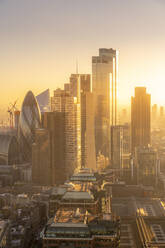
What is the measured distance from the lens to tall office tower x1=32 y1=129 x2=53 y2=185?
3039cm

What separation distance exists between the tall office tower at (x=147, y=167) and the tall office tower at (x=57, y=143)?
668 centimetres

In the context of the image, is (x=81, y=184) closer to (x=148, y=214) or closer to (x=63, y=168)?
(x=148, y=214)

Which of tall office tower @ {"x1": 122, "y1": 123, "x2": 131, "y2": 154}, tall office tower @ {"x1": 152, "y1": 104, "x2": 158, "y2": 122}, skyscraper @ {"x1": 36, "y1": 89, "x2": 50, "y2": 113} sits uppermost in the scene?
skyscraper @ {"x1": 36, "y1": 89, "x2": 50, "y2": 113}

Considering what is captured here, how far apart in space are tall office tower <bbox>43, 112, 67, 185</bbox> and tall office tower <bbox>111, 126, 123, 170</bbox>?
7036 mm

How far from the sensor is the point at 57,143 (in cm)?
3130

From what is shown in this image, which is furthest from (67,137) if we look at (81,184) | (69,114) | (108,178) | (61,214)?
(61,214)

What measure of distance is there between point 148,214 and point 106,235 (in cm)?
901

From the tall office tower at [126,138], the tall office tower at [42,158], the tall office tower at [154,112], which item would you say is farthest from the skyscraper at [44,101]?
the tall office tower at [154,112]

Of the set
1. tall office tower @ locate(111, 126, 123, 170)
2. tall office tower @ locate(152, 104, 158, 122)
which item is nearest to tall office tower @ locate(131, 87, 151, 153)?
tall office tower @ locate(111, 126, 123, 170)

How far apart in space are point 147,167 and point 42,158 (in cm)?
937

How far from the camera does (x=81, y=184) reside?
2200 cm

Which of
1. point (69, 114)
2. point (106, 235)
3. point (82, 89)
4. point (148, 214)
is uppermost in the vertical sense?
point (82, 89)

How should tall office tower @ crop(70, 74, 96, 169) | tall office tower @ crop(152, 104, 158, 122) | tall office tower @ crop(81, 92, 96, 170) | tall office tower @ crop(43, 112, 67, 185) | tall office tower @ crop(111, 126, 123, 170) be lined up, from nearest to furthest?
1. tall office tower @ crop(43, 112, 67, 185)
2. tall office tower @ crop(70, 74, 96, 169)
3. tall office tower @ crop(81, 92, 96, 170)
4. tall office tower @ crop(111, 126, 123, 170)
5. tall office tower @ crop(152, 104, 158, 122)

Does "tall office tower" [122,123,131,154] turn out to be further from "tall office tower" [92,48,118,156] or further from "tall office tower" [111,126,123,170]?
"tall office tower" [111,126,123,170]
